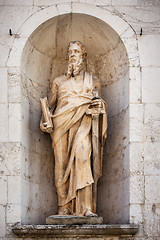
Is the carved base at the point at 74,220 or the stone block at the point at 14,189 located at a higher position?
the stone block at the point at 14,189

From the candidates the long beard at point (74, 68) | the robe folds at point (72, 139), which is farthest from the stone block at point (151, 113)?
the long beard at point (74, 68)

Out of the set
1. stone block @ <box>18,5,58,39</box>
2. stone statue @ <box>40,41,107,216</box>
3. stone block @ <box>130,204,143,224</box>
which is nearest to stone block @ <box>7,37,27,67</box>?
stone block @ <box>18,5,58,39</box>

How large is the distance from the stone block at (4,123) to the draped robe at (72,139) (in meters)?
0.73

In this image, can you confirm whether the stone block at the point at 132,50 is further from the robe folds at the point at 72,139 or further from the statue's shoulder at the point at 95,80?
the robe folds at the point at 72,139

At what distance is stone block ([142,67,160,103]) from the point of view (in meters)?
12.6

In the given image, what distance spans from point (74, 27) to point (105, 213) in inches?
117

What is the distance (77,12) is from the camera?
13055 mm

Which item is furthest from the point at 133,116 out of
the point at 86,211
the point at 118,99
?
the point at 86,211

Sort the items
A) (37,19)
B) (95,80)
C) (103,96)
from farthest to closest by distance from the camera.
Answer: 1. (103,96)
2. (95,80)
3. (37,19)

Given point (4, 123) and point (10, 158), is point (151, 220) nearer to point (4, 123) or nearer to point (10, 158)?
point (10, 158)

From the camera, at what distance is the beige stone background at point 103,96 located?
1228 centimetres

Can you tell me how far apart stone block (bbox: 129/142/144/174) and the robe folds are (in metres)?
0.52

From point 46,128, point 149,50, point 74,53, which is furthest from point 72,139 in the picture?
point 149,50

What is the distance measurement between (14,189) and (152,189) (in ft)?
6.52
